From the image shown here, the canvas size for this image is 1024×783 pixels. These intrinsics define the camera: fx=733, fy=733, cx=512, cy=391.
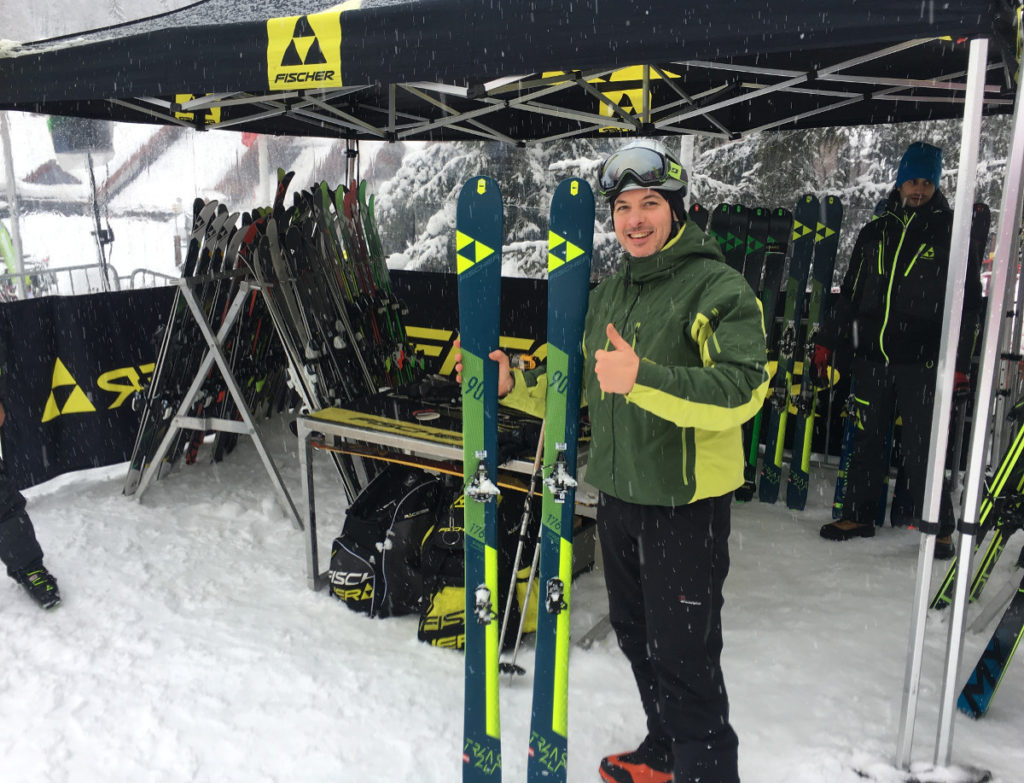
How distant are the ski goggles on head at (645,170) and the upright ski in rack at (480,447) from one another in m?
0.43

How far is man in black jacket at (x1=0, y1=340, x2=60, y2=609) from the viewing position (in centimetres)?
287

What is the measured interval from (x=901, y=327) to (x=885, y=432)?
0.57m

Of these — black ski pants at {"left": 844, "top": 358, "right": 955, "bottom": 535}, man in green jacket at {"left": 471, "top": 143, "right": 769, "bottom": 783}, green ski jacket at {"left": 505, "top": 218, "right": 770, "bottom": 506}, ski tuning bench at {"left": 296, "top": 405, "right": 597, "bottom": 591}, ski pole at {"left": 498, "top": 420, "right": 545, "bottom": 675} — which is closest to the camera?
green ski jacket at {"left": 505, "top": 218, "right": 770, "bottom": 506}

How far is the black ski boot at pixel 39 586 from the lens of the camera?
9.46 ft

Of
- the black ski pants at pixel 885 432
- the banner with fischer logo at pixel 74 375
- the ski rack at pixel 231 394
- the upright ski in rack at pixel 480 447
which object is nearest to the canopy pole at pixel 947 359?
the upright ski in rack at pixel 480 447

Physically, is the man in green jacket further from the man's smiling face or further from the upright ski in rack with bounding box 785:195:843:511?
the upright ski in rack with bounding box 785:195:843:511

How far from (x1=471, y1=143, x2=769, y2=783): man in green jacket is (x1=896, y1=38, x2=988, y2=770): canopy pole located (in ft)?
1.87

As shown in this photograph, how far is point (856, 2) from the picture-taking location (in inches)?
65.3

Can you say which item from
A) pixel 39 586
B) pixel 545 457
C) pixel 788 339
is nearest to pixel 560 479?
pixel 545 457

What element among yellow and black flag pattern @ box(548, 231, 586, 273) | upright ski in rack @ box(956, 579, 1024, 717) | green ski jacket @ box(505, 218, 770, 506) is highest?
yellow and black flag pattern @ box(548, 231, 586, 273)

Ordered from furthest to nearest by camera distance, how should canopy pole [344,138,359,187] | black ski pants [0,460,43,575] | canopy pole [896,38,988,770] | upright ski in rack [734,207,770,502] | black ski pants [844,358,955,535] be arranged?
canopy pole [344,138,359,187]
upright ski in rack [734,207,770,502]
black ski pants [844,358,955,535]
black ski pants [0,460,43,575]
canopy pole [896,38,988,770]

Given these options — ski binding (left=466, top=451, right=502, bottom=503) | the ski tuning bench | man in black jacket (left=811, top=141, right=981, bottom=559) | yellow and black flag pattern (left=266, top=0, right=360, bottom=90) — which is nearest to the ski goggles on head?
ski binding (left=466, top=451, right=502, bottom=503)

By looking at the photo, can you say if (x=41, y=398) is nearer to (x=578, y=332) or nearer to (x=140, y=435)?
(x=140, y=435)

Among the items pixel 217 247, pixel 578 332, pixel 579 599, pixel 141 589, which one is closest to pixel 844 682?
pixel 579 599
